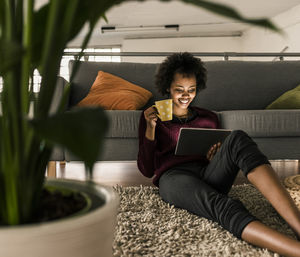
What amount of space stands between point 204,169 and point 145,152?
10.6 inches

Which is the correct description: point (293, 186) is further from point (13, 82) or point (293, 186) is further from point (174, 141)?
point (13, 82)

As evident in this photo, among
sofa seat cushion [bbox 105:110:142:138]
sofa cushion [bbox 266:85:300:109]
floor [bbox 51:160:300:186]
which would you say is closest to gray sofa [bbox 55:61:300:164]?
sofa cushion [bbox 266:85:300:109]

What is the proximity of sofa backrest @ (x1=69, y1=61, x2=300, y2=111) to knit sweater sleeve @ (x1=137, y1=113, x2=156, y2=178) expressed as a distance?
3.12 ft

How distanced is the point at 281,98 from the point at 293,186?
114 cm

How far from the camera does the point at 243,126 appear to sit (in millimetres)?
1914

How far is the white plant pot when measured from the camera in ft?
1.14

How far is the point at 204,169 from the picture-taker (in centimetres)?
146

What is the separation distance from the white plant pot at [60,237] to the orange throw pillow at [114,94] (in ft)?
6.09

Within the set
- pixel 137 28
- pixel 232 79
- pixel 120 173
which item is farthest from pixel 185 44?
pixel 120 173

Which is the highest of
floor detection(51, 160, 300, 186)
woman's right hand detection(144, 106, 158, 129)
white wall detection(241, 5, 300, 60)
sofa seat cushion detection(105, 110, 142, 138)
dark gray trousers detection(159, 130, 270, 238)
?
white wall detection(241, 5, 300, 60)

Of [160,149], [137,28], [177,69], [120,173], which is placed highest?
[137,28]

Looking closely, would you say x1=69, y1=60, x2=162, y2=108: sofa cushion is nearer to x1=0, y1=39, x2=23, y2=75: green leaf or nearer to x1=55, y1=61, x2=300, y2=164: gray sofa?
x1=55, y1=61, x2=300, y2=164: gray sofa

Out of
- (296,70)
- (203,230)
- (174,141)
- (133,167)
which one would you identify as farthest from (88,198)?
(296,70)

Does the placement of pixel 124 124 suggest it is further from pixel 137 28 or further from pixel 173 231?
pixel 137 28
